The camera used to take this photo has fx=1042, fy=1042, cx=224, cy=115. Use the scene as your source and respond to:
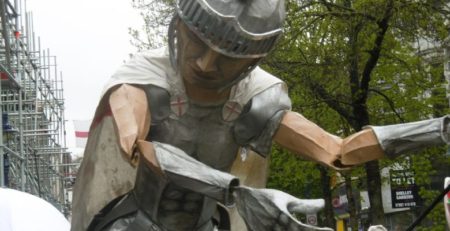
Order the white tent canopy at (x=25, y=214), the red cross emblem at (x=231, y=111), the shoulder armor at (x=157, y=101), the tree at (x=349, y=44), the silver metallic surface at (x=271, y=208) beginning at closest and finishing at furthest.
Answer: the silver metallic surface at (x=271, y=208), the shoulder armor at (x=157, y=101), the red cross emblem at (x=231, y=111), the white tent canopy at (x=25, y=214), the tree at (x=349, y=44)

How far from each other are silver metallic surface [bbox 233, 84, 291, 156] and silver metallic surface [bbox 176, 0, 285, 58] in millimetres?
457

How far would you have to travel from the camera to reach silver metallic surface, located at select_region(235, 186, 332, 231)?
4070 millimetres

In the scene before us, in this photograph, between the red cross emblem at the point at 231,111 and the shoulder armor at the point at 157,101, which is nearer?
the shoulder armor at the point at 157,101

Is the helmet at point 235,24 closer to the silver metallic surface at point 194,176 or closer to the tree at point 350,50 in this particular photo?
the silver metallic surface at point 194,176

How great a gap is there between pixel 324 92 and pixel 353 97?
0.45m

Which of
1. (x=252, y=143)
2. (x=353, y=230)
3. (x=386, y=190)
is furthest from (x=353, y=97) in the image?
(x=386, y=190)

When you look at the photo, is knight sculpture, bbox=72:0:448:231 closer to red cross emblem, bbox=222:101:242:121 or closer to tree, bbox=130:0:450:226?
red cross emblem, bbox=222:101:242:121

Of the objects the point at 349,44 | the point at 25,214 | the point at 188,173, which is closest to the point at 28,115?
the point at 349,44

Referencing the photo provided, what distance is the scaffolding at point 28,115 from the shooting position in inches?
574

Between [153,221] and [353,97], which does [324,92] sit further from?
[153,221]

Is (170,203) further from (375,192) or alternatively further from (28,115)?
(28,115)

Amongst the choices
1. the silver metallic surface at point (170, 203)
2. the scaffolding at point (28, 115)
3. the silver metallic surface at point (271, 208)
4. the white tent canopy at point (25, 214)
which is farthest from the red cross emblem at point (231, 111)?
the scaffolding at point (28, 115)

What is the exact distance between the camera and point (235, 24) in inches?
178

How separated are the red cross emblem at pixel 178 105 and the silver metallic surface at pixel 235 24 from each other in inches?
17.6
